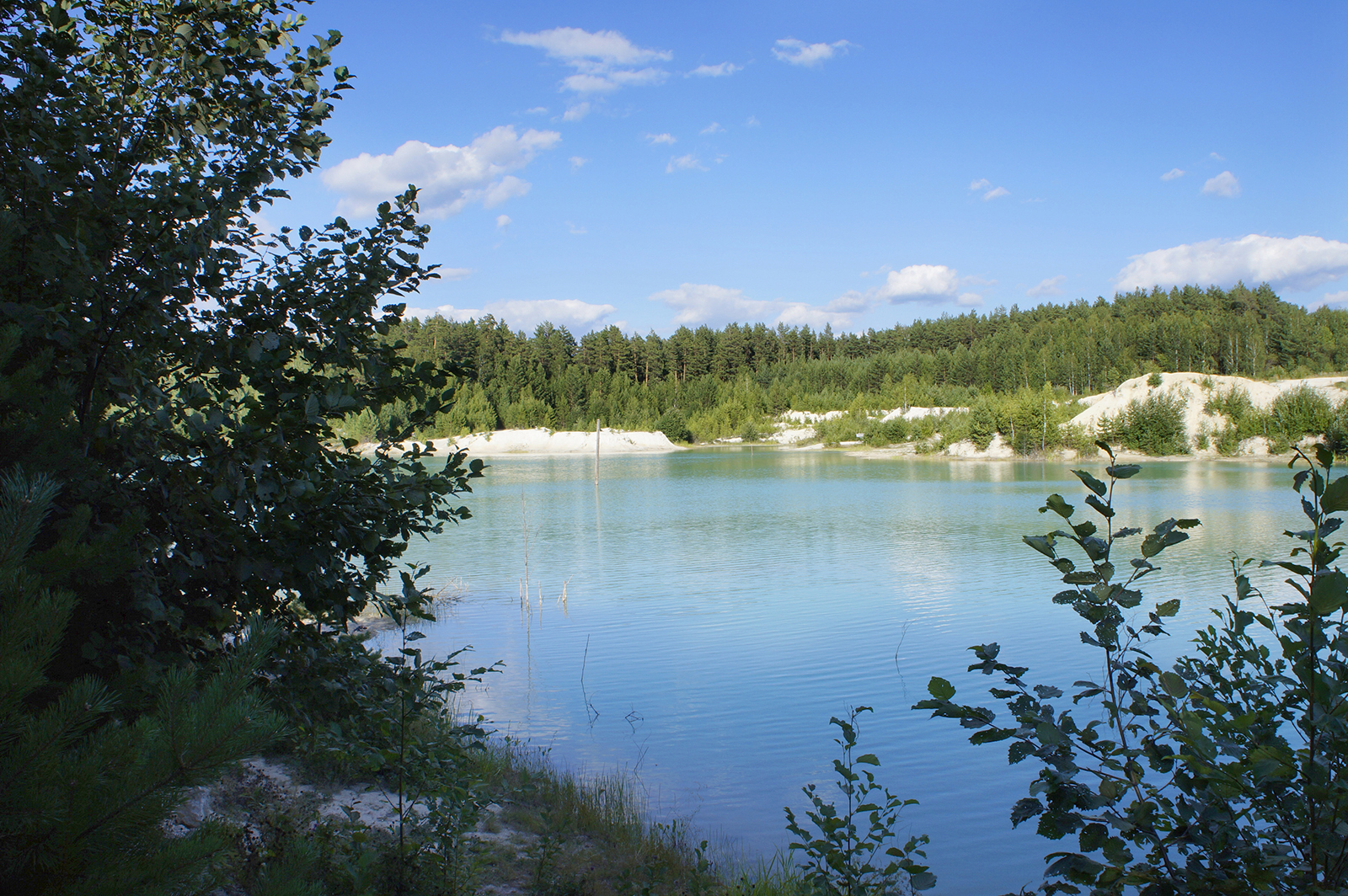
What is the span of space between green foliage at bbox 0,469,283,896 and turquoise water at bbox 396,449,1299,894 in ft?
20.7

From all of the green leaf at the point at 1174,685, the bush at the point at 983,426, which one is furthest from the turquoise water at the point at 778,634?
the bush at the point at 983,426

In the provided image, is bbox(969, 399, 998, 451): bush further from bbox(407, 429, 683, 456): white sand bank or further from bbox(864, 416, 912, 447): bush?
bbox(407, 429, 683, 456): white sand bank

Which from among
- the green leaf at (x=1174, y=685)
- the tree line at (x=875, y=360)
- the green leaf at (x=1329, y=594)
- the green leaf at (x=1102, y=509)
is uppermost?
the tree line at (x=875, y=360)

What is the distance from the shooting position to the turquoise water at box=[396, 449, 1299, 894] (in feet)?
27.5

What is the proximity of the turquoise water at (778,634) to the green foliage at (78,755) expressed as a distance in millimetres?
6308

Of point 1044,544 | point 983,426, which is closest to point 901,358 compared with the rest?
point 983,426

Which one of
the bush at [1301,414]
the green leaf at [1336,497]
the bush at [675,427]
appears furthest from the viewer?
the bush at [675,427]

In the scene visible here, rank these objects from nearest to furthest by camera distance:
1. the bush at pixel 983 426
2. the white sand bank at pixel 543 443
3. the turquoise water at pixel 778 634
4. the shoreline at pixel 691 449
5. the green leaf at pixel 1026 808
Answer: the green leaf at pixel 1026 808
the turquoise water at pixel 778 634
the shoreline at pixel 691 449
the bush at pixel 983 426
the white sand bank at pixel 543 443

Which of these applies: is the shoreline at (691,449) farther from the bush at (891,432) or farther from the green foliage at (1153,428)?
the bush at (891,432)

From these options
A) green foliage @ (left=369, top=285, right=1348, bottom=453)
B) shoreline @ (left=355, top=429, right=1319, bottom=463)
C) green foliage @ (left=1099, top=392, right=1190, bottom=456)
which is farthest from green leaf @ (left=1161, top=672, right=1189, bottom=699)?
green foliage @ (left=369, top=285, right=1348, bottom=453)

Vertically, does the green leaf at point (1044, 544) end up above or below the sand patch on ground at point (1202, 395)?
below

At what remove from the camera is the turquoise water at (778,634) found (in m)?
8.38

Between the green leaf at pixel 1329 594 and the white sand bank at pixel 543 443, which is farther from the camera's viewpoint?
the white sand bank at pixel 543 443

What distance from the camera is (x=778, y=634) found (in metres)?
14.5
